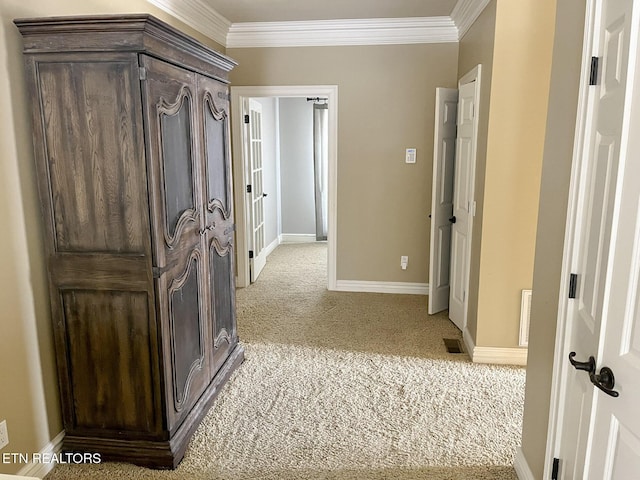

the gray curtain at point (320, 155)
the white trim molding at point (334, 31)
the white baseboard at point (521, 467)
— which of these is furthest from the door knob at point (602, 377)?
the gray curtain at point (320, 155)

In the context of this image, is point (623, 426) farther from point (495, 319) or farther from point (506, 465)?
point (495, 319)

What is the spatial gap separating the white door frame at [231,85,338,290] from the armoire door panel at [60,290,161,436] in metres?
2.87

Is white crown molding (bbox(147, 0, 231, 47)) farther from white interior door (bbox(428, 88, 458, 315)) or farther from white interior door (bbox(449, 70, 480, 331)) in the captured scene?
white interior door (bbox(449, 70, 480, 331))

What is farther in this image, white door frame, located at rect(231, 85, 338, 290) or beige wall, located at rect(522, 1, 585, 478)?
white door frame, located at rect(231, 85, 338, 290)

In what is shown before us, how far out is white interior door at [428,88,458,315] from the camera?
407cm

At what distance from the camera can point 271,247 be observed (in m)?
7.10

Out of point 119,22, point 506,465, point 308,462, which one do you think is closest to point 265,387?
point 308,462

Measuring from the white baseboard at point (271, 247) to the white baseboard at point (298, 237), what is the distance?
A: 0.20m

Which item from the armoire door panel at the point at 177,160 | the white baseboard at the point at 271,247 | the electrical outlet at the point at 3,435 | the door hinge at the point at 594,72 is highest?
the door hinge at the point at 594,72

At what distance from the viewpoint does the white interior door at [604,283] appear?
48.6 inches

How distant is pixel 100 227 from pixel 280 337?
2040 millimetres

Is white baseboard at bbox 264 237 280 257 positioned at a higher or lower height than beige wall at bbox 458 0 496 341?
lower

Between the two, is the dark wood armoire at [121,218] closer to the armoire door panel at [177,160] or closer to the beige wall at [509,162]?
the armoire door panel at [177,160]

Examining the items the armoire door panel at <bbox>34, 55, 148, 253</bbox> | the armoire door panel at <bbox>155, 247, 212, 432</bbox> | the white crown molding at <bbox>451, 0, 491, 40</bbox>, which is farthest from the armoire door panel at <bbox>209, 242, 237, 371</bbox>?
the white crown molding at <bbox>451, 0, 491, 40</bbox>
